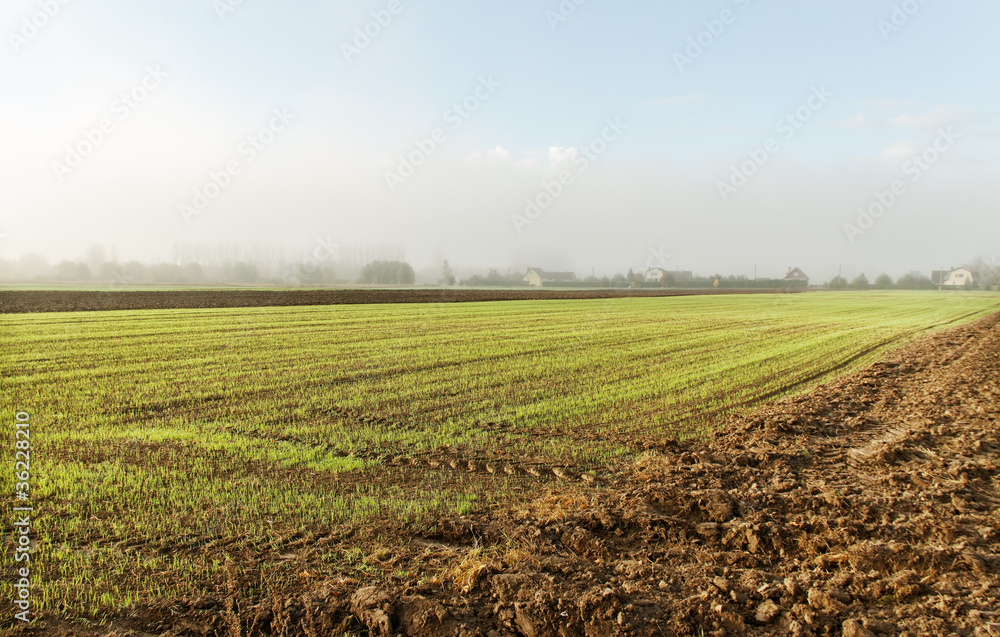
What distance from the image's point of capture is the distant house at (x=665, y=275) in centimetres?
12126

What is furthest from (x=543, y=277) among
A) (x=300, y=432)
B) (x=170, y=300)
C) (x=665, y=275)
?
(x=300, y=432)

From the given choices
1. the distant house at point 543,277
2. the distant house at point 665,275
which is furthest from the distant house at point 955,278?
the distant house at point 543,277

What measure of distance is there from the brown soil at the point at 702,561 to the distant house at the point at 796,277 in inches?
5358

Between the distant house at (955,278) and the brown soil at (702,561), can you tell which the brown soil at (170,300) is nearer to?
the brown soil at (702,561)

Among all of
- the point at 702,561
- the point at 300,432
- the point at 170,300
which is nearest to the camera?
the point at 702,561

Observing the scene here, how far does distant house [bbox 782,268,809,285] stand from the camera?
5103 inches

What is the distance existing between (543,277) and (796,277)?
5879 cm

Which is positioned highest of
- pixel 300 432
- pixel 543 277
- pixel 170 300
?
pixel 543 277

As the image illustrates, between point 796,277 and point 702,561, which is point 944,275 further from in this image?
point 702,561

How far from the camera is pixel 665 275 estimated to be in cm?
11881

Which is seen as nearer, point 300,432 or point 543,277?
point 300,432

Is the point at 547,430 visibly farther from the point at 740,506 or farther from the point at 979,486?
the point at 979,486

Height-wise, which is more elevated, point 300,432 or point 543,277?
Answer: point 543,277

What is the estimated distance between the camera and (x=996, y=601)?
360cm
